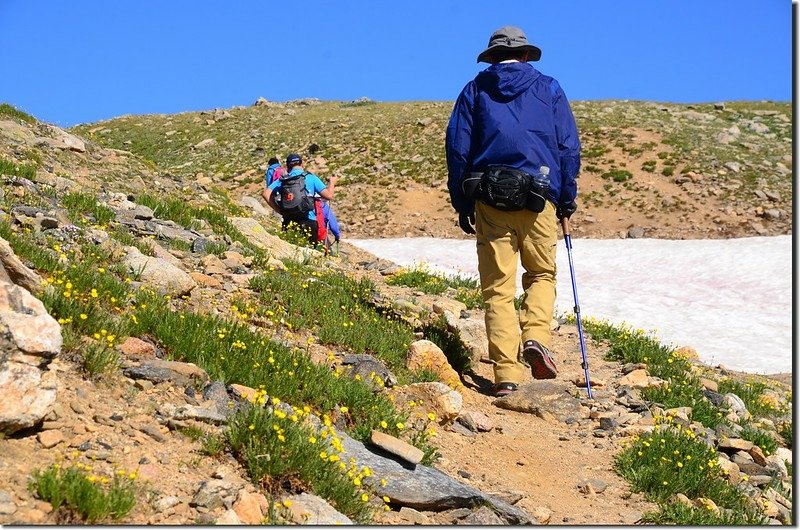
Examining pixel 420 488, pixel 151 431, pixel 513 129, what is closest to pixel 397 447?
pixel 420 488

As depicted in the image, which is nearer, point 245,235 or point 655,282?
point 245,235

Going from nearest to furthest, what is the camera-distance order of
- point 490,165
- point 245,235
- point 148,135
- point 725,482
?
point 725,482 < point 490,165 < point 245,235 < point 148,135

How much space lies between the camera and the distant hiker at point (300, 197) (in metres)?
13.0

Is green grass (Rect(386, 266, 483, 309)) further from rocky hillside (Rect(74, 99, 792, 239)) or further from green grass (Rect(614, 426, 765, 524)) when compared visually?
rocky hillside (Rect(74, 99, 792, 239))

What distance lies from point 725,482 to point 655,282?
1488 cm

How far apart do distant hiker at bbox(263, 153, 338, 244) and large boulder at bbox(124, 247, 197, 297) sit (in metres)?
5.78

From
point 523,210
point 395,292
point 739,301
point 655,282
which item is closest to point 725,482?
point 523,210

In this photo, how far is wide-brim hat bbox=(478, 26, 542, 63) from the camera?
23.0 ft

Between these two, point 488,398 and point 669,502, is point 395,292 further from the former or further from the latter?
point 669,502

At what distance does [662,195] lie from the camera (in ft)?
103

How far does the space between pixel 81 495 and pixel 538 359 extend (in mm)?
4644

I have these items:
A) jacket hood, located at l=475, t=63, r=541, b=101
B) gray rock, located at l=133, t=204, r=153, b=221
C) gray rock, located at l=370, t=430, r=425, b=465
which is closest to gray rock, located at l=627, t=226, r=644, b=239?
gray rock, located at l=133, t=204, r=153, b=221

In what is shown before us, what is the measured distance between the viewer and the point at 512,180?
6676 millimetres

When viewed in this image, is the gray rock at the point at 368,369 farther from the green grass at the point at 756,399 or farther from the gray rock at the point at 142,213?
the gray rock at the point at 142,213
